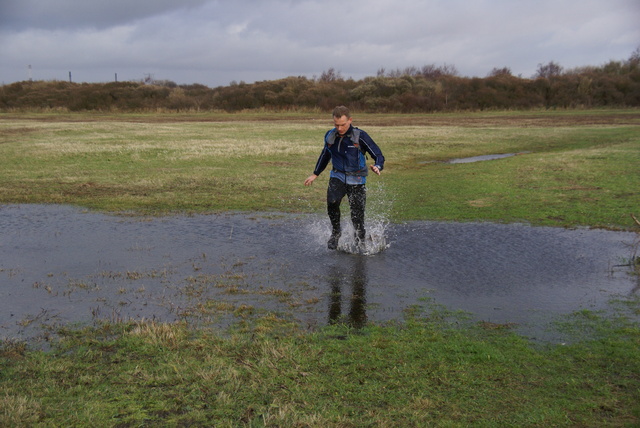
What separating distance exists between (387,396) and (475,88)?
Result: 70784 mm

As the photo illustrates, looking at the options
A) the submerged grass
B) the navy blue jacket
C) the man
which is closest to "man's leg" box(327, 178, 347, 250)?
the man

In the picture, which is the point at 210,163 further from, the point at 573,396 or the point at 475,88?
the point at 475,88

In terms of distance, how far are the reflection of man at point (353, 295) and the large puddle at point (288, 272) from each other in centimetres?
2

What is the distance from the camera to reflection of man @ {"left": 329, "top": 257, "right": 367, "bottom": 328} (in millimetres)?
6430

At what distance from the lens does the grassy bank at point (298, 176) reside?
13094 millimetres

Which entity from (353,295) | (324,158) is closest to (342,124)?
(324,158)

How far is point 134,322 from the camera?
6.15 m

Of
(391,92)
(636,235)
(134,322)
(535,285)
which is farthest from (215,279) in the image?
(391,92)

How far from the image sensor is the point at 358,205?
9.51m

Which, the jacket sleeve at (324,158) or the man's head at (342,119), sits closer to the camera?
the man's head at (342,119)

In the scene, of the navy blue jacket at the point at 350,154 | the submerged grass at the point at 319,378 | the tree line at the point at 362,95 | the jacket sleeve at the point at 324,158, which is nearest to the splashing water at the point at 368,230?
the navy blue jacket at the point at 350,154

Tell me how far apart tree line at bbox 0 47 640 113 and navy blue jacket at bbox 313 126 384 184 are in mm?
54477

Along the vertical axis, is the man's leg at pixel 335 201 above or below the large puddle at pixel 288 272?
above

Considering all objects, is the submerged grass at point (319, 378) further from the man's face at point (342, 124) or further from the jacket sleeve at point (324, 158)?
the jacket sleeve at point (324, 158)
